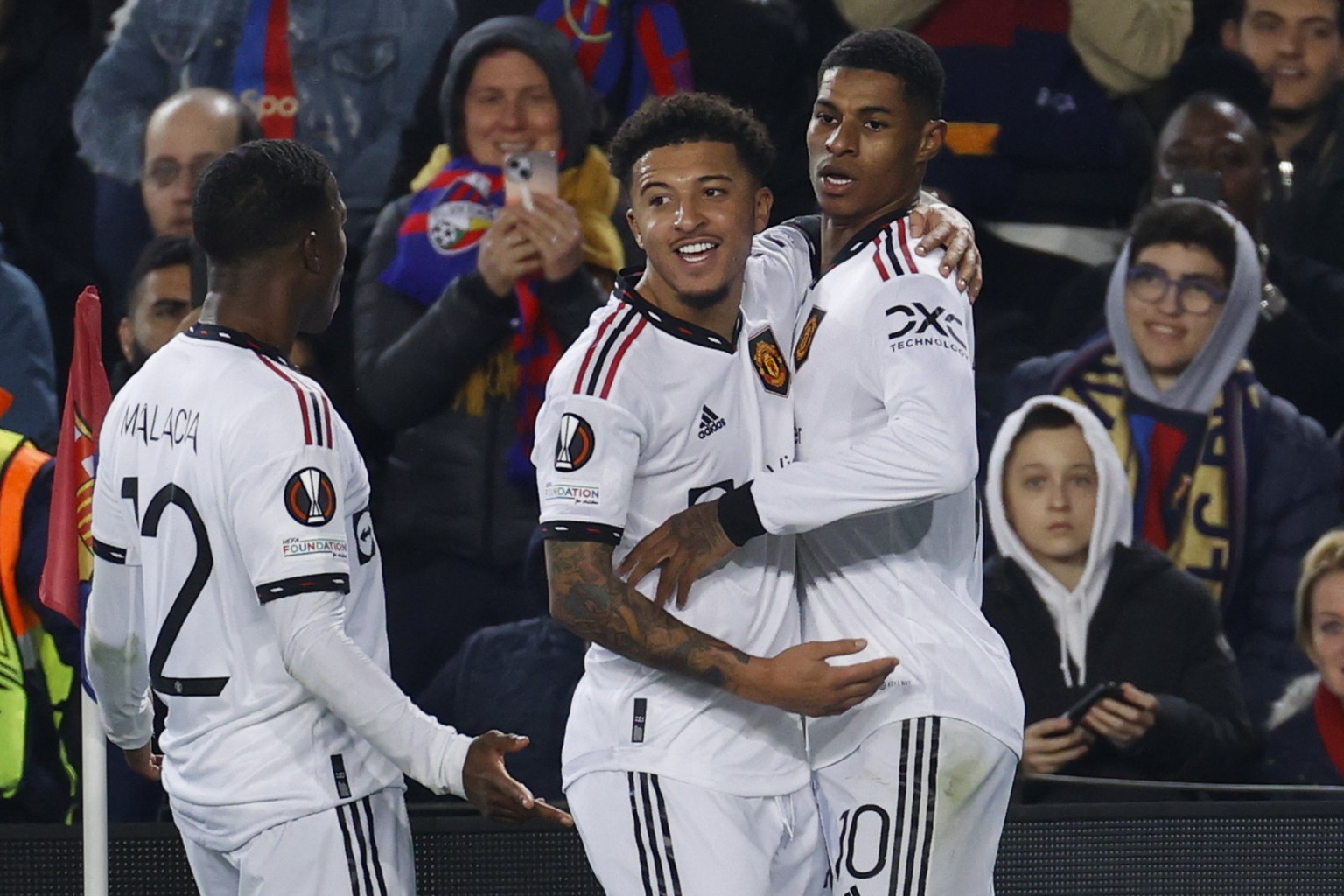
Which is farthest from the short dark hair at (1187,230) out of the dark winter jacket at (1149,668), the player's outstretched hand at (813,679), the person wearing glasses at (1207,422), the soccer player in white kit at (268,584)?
the soccer player in white kit at (268,584)

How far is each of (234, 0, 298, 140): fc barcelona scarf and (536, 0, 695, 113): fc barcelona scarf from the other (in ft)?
2.30

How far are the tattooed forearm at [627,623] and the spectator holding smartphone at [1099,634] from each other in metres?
2.15

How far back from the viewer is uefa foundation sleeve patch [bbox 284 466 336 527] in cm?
249

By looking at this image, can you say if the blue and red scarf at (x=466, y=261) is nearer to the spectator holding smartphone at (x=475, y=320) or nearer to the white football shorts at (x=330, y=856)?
the spectator holding smartphone at (x=475, y=320)

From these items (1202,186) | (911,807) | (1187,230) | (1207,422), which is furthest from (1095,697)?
(911,807)

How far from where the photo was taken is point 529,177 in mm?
4680

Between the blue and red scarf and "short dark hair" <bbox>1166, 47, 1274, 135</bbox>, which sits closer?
the blue and red scarf

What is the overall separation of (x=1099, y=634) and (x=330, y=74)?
2526 millimetres

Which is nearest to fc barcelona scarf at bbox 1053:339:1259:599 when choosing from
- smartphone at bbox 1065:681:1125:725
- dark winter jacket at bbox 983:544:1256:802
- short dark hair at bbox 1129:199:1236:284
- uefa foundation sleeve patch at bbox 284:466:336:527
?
dark winter jacket at bbox 983:544:1256:802

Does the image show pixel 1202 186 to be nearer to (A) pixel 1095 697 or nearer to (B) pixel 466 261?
(A) pixel 1095 697

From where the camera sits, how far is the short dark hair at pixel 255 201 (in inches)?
104

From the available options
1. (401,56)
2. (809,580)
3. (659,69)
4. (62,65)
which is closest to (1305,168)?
(659,69)

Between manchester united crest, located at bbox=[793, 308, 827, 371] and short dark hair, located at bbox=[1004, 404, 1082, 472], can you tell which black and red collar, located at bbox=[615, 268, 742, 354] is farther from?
short dark hair, located at bbox=[1004, 404, 1082, 472]

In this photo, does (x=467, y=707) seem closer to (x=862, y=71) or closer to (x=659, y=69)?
(x=659, y=69)
